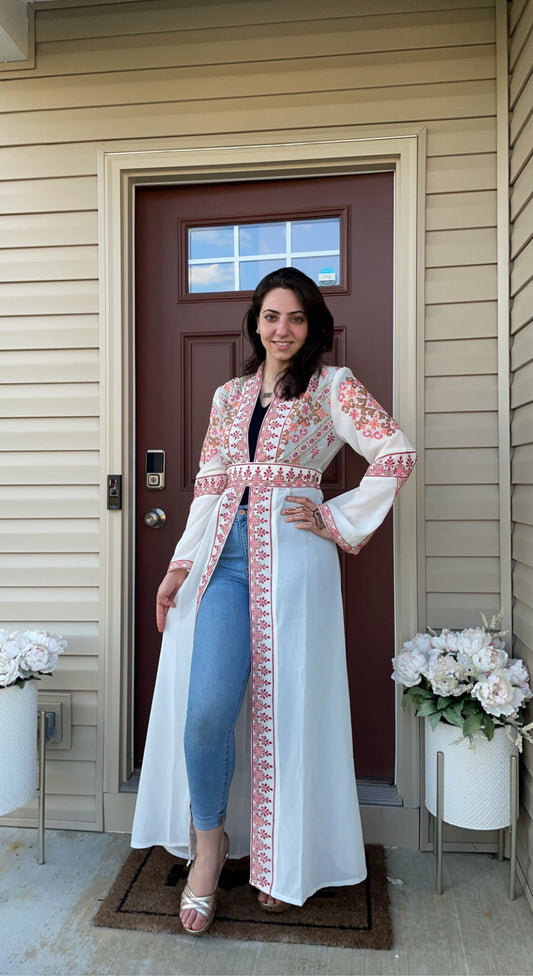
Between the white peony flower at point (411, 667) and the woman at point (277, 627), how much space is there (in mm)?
263

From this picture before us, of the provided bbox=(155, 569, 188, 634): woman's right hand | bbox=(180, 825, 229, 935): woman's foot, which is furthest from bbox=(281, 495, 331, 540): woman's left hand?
bbox=(180, 825, 229, 935): woman's foot

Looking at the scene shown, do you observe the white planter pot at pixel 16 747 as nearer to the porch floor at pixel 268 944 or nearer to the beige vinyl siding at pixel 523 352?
the porch floor at pixel 268 944

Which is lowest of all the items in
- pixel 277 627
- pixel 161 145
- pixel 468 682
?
pixel 468 682

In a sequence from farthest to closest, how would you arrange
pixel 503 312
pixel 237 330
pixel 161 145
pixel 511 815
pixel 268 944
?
pixel 237 330
pixel 161 145
pixel 503 312
pixel 511 815
pixel 268 944

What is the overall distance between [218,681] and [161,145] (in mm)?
1776

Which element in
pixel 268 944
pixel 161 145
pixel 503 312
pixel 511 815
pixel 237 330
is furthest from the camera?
pixel 237 330

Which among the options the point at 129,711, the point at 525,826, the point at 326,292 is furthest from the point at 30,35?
the point at 525,826

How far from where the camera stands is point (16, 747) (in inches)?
85.1

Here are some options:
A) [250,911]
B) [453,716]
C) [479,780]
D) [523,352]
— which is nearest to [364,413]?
[523,352]

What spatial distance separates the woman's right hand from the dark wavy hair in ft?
1.97

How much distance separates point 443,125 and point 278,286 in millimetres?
877

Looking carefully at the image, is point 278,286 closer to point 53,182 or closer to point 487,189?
point 487,189

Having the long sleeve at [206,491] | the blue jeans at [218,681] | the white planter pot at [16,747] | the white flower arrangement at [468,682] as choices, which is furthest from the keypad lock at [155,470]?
the white flower arrangement at [468,682]

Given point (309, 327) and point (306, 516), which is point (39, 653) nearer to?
point (306, 516)
